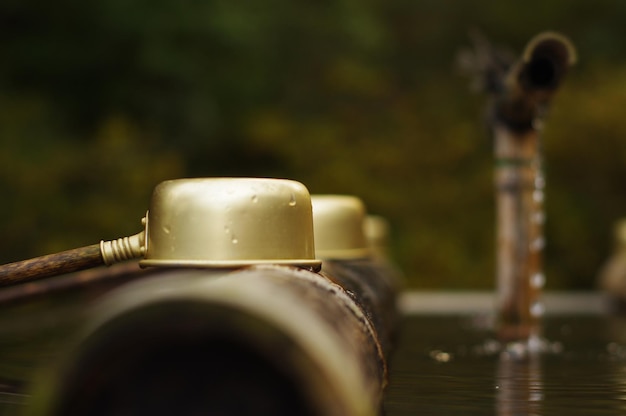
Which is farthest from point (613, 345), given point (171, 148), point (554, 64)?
point (171, 148)

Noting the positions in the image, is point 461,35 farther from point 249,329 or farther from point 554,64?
point 249,329

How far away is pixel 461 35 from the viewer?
20.1 meters

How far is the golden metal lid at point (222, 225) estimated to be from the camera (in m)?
3.75

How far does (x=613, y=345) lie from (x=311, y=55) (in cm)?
1290

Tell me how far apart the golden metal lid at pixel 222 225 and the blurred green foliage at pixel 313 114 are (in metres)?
12.4

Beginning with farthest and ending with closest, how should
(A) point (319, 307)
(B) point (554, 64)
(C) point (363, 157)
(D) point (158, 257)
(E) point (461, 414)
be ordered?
1. (C) point (363, 157)
2. (B) point (554, 64)
3. (E) point (461, 414)
4. (D) point (158, 257)
5. (A) point (319, 307)

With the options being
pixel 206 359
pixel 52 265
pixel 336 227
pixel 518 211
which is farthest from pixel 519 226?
pixel 206 359

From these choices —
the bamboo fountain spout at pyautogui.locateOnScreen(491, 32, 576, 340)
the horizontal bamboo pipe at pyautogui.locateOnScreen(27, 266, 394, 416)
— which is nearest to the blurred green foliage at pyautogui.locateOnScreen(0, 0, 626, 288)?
the bamboo fountain spout at pyautogui.locateOnScreen(491, 32, 576, 340)

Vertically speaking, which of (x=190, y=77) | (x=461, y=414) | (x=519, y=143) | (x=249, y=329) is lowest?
(x=461, y=414)

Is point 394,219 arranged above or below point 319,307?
above

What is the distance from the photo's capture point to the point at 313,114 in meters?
19.2

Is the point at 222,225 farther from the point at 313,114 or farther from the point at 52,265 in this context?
the point at 313,114

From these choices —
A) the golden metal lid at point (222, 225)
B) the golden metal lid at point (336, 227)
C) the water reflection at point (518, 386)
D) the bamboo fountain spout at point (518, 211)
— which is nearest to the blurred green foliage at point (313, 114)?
the golden metal lid at point (336, 227)

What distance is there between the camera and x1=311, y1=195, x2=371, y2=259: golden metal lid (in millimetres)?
7191
